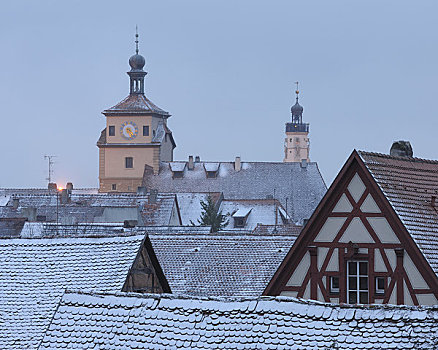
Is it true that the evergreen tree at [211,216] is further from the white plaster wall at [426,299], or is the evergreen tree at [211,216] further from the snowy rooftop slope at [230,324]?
the snowy rooftop slope at [230,324]

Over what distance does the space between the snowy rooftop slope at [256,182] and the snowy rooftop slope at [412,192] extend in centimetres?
9971

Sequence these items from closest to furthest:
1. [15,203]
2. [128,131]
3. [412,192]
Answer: [412,192] < [15,203] < [128,131]

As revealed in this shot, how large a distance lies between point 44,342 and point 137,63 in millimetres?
133902

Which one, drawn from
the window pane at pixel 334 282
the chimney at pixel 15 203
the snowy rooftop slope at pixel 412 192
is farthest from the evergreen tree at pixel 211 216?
the window pane at pixel 334 282

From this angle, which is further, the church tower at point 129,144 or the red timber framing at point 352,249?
the church tower at point 129,144

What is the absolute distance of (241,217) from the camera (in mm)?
108438

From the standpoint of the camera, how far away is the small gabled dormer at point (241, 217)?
108 metres

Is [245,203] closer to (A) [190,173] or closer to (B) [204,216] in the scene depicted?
(B) [204,216]

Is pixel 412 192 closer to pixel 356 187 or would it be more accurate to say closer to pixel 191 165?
pixel 356 187

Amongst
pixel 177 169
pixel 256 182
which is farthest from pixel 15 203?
pixel 177 169

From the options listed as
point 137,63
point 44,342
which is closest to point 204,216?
point 137,63

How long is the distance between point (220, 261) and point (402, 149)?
37.3 feet

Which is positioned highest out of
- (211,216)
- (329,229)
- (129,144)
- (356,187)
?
(129,144)

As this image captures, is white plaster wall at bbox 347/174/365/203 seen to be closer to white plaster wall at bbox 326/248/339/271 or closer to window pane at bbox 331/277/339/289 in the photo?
white plaster wall at bbox 326/248/339/271
